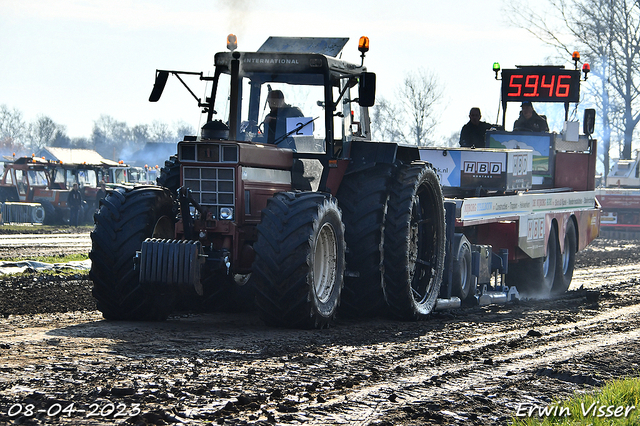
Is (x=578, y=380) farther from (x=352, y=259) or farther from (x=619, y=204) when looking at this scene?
(x=619, y=204)

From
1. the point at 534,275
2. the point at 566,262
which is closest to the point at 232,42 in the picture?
the point at 534,275

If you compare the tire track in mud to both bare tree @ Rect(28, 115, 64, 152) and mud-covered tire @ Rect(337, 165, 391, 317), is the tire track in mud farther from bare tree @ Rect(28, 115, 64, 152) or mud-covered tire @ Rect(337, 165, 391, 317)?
bare tree @ Rect(28, 115, 64, 152)

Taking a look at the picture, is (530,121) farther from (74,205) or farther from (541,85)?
(74,205)

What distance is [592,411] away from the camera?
5.52 m

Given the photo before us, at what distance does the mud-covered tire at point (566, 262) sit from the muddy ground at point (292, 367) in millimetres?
4608

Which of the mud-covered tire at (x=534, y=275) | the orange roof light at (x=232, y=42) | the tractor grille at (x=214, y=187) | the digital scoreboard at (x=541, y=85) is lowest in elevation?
the mud-covered tire at (x=534, y=275)

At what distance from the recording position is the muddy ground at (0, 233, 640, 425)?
512 cm

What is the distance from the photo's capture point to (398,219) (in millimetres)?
9414

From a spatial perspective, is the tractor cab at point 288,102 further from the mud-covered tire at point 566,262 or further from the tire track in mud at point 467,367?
the mud-covered tire at point 566,262

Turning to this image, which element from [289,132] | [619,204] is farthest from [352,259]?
[619,204]

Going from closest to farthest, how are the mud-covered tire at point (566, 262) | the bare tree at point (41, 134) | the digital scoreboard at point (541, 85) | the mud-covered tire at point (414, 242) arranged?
1. the mud-covered tire at point (414, 242)
2. the mud-covered tire at point (566, 262)
3. the digital scoreboard at point (541, 85)
4. the bare tree at point (41, 134)

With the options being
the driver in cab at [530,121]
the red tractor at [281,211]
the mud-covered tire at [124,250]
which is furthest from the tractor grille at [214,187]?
the driver in cab at [530,121]

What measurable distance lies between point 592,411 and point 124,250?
439 centimetres

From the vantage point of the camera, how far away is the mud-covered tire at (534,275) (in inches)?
555
